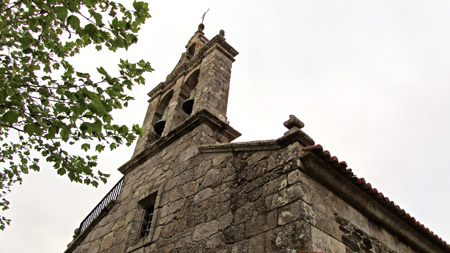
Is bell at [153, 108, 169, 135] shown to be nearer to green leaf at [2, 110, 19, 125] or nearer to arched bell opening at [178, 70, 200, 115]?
arched bell opening at [178, 70, 200, 115]

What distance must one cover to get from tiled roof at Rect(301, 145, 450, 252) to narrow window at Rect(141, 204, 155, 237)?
3.37m

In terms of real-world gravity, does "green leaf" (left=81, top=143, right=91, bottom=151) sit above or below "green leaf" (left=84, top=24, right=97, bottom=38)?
below

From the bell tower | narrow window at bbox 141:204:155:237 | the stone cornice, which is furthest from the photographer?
the bell tower

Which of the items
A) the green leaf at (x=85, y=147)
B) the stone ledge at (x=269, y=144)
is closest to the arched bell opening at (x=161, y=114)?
the stone ledge at (x=269, y=144)

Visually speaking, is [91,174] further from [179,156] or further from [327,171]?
[327,171]

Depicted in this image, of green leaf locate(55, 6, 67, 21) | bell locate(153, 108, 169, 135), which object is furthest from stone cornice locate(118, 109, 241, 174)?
green leaf locate(55, 6, 67, 21)

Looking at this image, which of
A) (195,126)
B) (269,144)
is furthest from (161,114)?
(269,144)

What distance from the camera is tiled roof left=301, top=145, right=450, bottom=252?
420cm

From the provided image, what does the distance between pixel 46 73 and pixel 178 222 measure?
2.77m

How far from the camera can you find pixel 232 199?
4723mm

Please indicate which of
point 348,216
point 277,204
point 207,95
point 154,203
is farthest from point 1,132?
point 348,216

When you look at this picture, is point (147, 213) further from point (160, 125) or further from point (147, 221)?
point (160, 125)

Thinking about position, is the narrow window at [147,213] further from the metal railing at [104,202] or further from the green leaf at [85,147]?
the green leaf at [85,147]

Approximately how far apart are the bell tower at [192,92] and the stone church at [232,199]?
38mm
